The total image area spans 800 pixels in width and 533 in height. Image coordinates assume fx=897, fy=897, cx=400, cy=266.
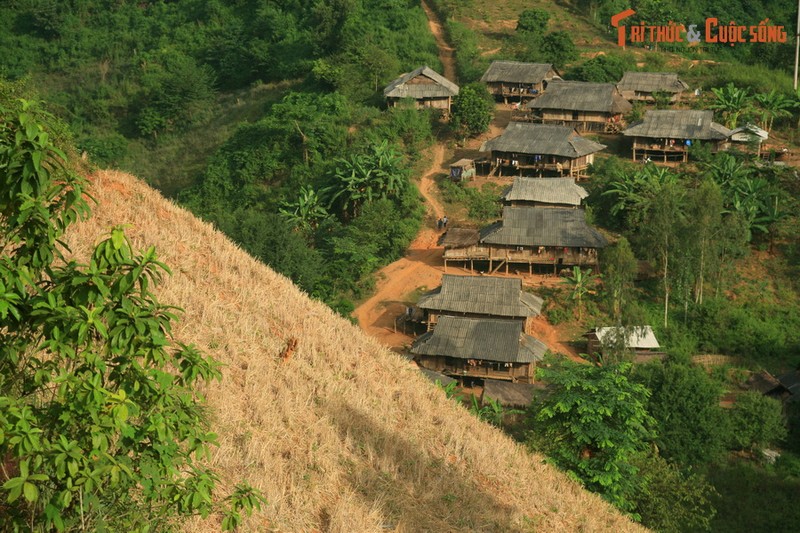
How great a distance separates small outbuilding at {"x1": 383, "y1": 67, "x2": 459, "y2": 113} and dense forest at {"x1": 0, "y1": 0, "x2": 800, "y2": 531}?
1.58 m

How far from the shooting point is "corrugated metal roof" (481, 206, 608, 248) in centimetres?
4234

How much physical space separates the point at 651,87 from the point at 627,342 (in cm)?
2806

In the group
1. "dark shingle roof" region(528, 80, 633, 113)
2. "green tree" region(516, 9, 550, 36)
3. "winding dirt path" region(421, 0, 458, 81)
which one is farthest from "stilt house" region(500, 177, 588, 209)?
"green tree" region(516, 9, 550, 36)

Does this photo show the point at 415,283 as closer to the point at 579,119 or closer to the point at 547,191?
the point at 547,191

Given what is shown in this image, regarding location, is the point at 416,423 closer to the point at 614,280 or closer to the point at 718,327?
the point at 614,280

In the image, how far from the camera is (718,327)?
39.8 metres

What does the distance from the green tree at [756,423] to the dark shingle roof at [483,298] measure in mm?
9369

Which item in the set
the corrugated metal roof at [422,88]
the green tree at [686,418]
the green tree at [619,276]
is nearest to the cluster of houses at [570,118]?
the corrugated metal roof at [422,88]

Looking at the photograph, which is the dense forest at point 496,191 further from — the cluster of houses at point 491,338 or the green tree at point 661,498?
the cluster of houses at point 491,338

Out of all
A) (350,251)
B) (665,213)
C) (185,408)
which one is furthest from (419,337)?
(185,408)

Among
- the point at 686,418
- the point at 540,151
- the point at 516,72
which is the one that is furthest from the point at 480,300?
the point at 516,72

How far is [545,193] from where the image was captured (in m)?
46.7

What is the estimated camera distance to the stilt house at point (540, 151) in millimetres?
50375

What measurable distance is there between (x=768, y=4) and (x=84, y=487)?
80252 millimetres
